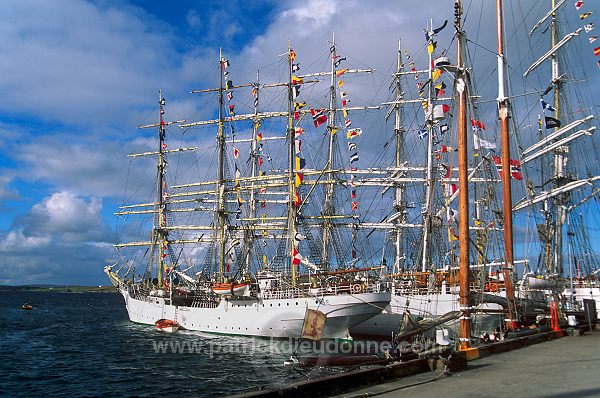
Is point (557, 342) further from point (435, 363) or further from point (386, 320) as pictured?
point (386, 320)

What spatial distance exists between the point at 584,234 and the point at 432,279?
1516 cm

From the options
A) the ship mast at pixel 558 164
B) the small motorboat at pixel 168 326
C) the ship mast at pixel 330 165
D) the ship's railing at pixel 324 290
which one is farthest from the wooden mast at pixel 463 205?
the small motorboat at pixel 168 326

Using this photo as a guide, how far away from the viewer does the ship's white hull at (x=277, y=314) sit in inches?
1448

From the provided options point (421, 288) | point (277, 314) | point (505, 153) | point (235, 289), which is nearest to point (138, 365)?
point (235, 289)

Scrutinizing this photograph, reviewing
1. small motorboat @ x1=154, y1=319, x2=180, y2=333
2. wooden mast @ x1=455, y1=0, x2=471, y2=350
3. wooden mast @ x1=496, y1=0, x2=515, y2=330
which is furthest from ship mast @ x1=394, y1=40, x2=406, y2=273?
wooden mast @ x1=455, y1=0, x2=471, y2=350

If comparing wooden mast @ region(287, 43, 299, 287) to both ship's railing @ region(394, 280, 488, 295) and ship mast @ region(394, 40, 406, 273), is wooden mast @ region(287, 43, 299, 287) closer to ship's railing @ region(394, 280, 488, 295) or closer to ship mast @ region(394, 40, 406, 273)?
ship's railing @ region(394, 280, 488, 295)

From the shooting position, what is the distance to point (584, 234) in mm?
43812

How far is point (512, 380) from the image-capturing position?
11391 mm

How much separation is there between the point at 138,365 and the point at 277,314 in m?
12.5

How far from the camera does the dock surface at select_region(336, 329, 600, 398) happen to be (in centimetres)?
1014

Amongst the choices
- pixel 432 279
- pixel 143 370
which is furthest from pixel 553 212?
pixel 143 370

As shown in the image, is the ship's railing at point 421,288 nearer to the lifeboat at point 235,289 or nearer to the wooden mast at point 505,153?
the lifeboat at point 235,289

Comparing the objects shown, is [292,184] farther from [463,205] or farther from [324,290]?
[463,205]

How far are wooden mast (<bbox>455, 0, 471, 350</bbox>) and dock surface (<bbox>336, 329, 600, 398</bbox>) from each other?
128 centimetres
